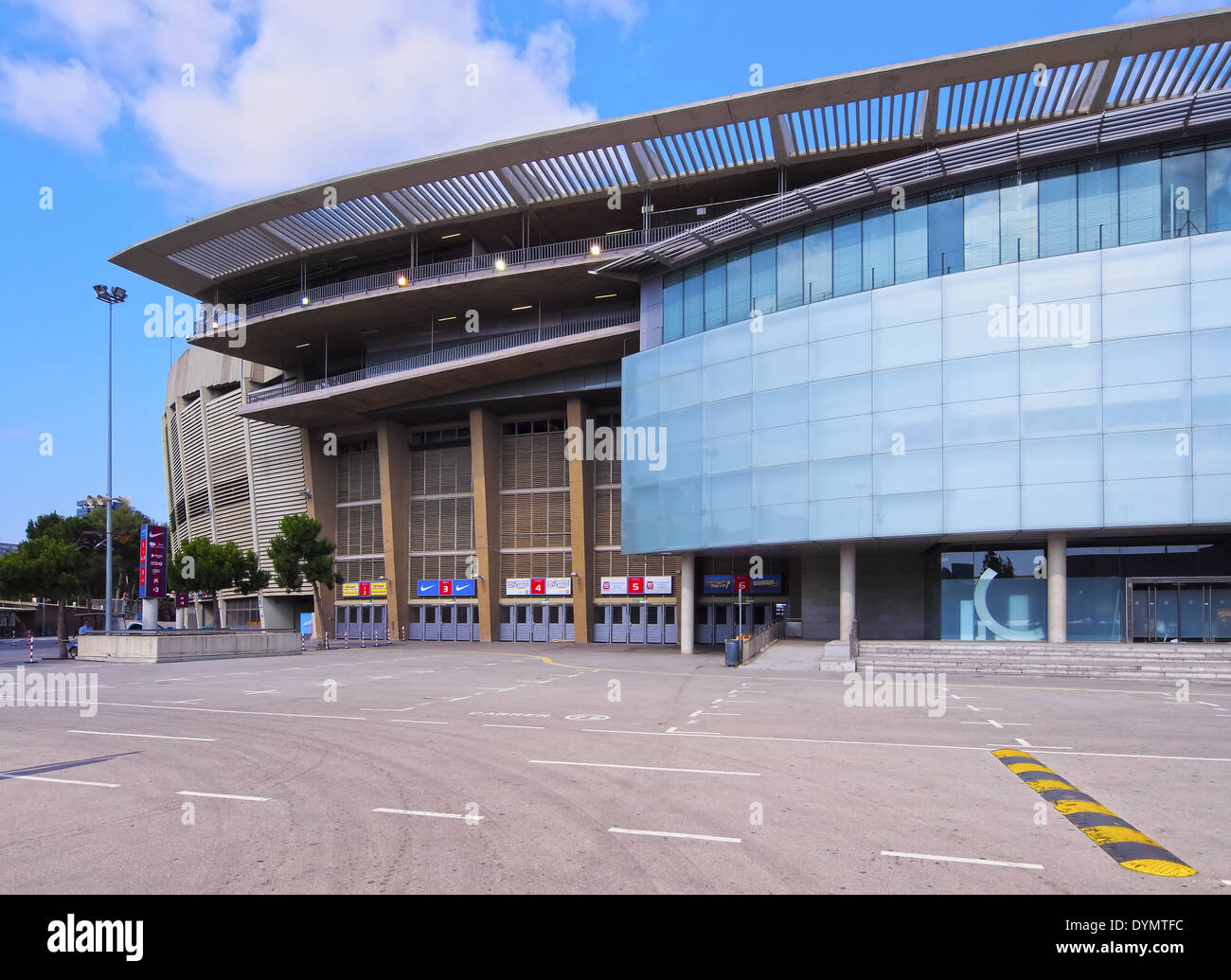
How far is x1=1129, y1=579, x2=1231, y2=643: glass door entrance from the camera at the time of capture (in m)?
31.6

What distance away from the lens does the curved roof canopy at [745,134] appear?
33625 millimetres

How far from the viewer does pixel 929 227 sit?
32906 mm

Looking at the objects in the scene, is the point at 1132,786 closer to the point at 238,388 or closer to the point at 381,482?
the point at 381,482

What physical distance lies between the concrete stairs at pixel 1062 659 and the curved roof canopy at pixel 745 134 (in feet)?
66.2

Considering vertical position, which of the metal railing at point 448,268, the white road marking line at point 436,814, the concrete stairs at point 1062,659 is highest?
the metal railing at point 448,268

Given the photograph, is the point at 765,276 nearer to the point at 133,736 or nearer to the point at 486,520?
the point at 486,520

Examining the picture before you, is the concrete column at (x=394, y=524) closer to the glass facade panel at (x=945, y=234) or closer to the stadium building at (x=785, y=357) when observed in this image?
the stadium building at (x=785, y=357)

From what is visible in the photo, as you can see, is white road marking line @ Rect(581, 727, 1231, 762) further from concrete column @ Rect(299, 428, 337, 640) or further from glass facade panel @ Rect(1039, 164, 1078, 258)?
concrete column @ Rect(299, 428, 337, 640)

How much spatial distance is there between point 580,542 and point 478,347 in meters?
13.2

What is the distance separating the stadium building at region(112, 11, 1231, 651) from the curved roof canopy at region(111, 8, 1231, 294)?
0.59 ft

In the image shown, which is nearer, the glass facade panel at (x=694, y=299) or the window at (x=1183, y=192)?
the window at (x=1183, y=192)

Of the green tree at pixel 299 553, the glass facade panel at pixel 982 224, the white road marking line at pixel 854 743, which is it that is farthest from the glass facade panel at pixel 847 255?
the green tree at pixel 299 553
